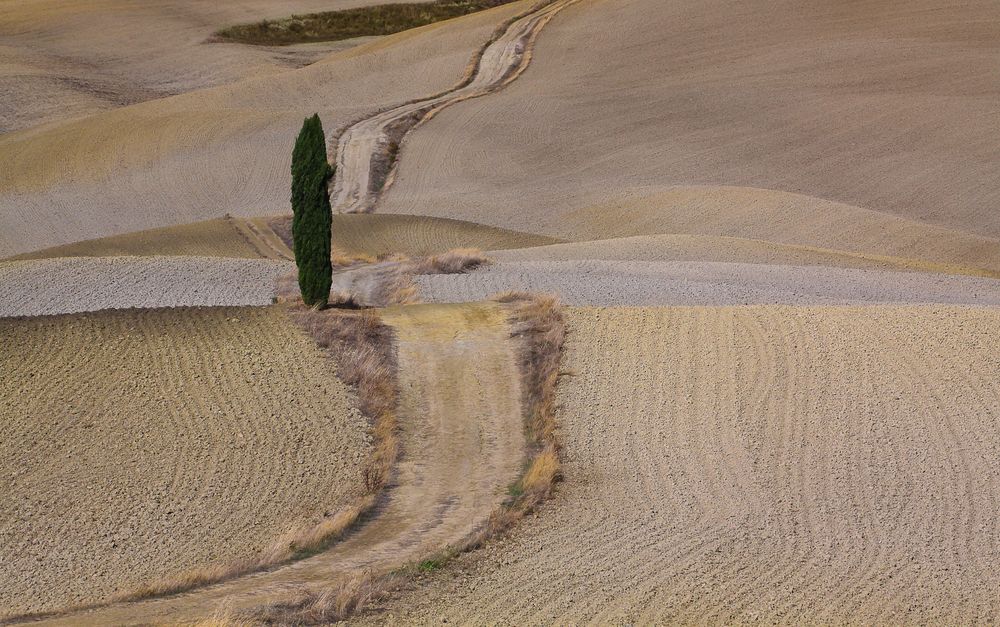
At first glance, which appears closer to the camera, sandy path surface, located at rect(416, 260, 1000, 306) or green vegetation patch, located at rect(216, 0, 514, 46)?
sandy path surface, located at rect(416, 260, 1000, 306)

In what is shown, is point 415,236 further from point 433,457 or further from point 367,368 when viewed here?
point 433,457

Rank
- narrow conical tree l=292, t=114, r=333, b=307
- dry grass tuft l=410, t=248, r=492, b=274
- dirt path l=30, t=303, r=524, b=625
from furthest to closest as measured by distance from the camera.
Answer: dry grass tuft l=410, t=248, r=492, b=274 < narrow conical tree l=292, t=114, r=333, b=307 < dirt path l=30, t=303, r=524, b=625

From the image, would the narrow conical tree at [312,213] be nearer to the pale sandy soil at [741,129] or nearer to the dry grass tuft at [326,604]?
the dry grass tuft at [326,604]

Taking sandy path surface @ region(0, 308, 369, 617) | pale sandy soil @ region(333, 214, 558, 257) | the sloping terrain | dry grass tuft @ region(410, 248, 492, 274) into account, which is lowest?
pale sandy soil @ region(333, 214, 558, 257)

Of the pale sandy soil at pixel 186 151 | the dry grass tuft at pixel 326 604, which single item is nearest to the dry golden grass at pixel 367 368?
the dry grass tuft at pixel 326 604

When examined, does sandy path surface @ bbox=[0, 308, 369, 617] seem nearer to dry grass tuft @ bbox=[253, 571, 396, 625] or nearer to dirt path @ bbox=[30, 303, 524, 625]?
dirt path @ bbox=[30, 303, 524, 625]

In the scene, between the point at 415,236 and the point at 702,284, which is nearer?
the point at 702,284

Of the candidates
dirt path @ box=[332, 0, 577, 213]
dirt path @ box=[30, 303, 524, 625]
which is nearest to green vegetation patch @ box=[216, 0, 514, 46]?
dirt path @ box=[332, 0, 577, 213]

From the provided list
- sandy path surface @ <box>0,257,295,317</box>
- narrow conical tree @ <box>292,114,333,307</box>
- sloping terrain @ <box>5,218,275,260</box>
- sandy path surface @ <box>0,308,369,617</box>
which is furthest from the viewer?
sloping terrain @ <box>5,218,275,260</box>

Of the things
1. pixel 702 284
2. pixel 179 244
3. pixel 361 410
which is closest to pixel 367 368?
pixel 361 410
